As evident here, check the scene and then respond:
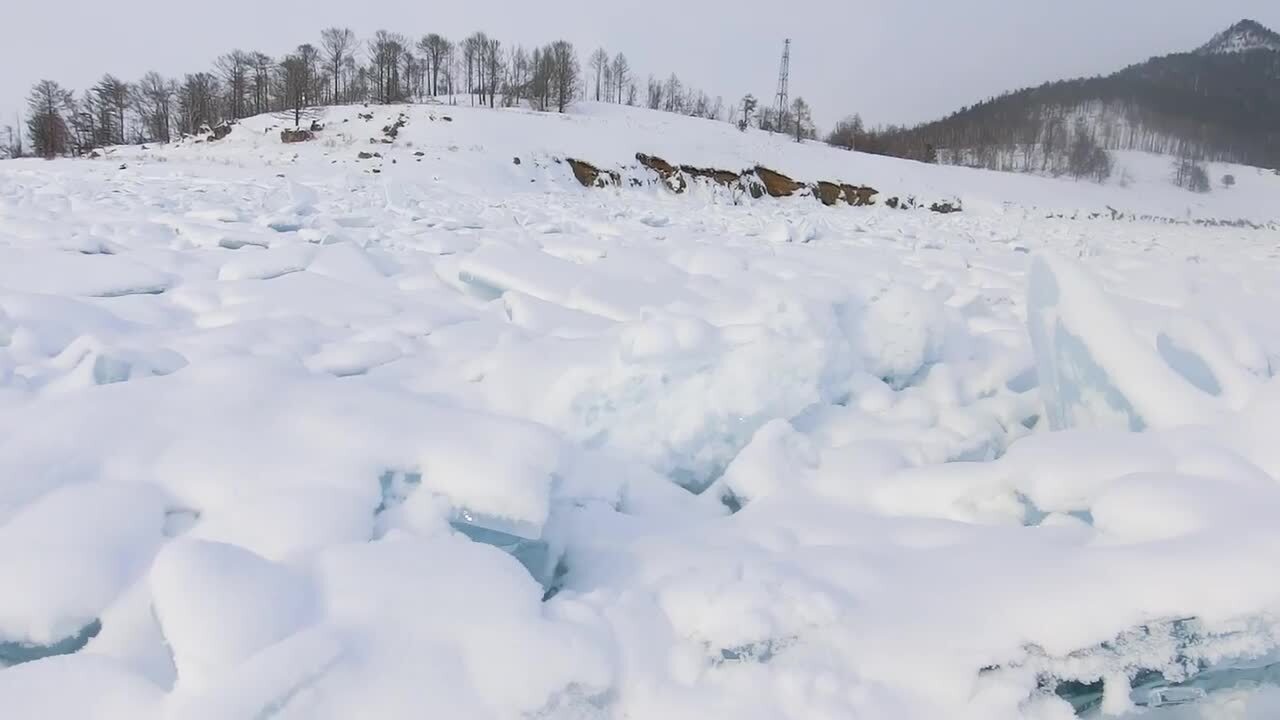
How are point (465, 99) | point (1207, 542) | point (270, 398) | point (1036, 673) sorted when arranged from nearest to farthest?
point (1036, 673), point (1207, 542), point (270, 398), point (465, 99)

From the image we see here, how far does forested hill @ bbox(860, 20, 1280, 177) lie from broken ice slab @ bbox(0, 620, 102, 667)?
48.4 metres

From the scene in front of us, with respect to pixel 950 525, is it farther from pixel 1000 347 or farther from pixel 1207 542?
pixel 1000 347

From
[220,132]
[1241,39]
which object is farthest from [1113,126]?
[1241,39]

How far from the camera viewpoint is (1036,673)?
999 millimetres

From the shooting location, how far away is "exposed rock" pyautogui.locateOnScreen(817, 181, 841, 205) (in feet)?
71.3

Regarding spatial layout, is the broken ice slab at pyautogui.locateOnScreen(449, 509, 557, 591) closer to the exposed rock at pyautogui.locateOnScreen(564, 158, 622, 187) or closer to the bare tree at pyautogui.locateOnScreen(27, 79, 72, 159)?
the exposed rock at pyautogui.locateOnScreen(564, 158, 622, 187)

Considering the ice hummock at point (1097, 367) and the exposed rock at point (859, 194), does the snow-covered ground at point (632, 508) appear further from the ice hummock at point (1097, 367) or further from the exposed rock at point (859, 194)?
the exposed rock at point (859, 194)

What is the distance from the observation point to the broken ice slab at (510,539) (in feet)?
4.17

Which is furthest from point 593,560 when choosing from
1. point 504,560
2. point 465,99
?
point 465,99

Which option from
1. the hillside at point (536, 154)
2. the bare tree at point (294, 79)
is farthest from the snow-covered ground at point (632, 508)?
the bare tree at point (294, 79)

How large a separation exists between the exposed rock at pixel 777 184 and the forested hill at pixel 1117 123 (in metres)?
26.2

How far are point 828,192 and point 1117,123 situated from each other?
6604 cm

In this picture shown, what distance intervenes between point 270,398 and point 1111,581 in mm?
1848

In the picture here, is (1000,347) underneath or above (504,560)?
above
